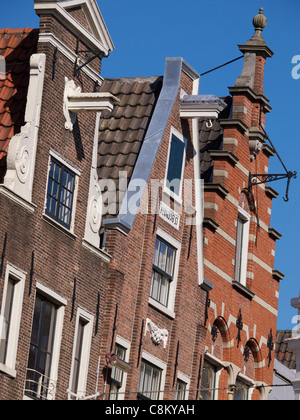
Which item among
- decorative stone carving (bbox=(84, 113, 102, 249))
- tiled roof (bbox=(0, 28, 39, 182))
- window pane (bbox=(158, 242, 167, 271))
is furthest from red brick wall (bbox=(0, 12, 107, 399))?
window pane (bbox=(158, 242, 167, 271))

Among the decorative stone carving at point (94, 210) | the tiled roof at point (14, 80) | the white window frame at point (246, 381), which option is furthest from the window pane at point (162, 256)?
the tiled roof at point (14, 80)

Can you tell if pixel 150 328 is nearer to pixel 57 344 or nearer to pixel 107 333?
pixel 107 333

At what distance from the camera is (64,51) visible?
2286cm

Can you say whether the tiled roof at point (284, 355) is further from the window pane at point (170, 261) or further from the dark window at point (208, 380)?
the window pane at point (170, 261)

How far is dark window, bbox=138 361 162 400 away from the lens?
79.8 ft

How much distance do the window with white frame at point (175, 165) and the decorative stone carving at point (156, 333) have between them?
102 inches

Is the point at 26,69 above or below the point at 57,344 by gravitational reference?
above

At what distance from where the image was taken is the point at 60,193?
22.3 meters

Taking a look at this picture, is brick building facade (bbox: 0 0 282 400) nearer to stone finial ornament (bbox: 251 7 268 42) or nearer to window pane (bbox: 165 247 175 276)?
window pane (bbox: 165 247 175 276)

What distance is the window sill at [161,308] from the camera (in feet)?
80.9

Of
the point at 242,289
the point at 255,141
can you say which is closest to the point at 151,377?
the point at 242,289
